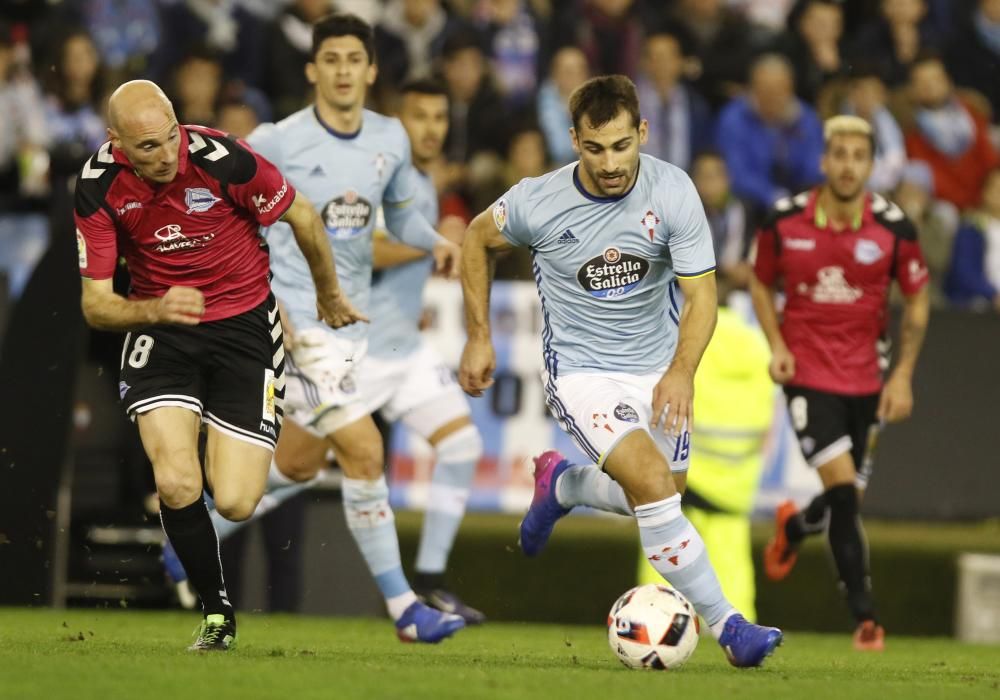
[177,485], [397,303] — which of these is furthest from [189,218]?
[397,303]

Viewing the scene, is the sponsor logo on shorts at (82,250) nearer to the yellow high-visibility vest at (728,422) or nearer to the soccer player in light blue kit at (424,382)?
the soccer player in light blue kit at (424,382)

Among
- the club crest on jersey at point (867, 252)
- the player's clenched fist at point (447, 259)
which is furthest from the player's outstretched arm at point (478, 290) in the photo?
the club crest on jersey at point (867, 252)

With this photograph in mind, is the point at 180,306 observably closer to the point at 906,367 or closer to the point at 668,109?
the point at 906,367

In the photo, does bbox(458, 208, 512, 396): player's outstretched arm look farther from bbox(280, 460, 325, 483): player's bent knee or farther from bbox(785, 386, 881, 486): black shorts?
bbox(785, 386, 881, 486): black shorts

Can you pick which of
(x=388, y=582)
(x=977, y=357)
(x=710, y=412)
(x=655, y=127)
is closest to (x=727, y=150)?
(x=655, y=127)

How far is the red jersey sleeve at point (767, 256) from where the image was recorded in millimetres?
10672

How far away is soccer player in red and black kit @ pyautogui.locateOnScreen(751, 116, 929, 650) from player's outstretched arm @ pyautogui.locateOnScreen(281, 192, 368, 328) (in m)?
3.11

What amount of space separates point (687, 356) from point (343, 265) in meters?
2.44

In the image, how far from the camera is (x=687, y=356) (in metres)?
7.78

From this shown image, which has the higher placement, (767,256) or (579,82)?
(579,82)

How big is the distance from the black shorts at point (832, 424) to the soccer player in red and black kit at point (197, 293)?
3322 millimetres

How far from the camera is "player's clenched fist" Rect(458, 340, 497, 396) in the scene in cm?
823

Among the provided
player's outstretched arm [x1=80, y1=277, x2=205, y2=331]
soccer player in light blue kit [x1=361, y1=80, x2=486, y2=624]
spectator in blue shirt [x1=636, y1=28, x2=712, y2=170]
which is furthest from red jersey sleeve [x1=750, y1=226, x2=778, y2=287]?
spectator in blue shirt [x1=636, y1=28, x2=712, y2=170]

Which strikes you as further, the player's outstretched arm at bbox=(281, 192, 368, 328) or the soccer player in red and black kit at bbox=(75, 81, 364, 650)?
the player's outstretched arm at bbox=(281, 192, 368, 328)
